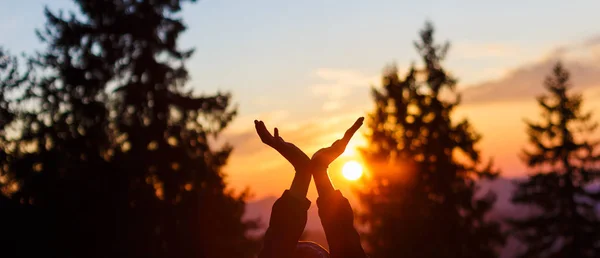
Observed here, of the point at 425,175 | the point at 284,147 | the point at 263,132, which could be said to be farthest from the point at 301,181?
the point at 425,175

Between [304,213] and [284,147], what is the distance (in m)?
0.47

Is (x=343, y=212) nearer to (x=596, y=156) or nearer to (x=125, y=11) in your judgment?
(x=125, y=11)

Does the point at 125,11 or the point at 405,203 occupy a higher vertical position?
the point at 125,11

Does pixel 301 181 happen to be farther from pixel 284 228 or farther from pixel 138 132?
pixel 138 132

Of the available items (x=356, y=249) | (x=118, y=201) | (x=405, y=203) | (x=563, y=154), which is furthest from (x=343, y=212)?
(x=563, y=154)

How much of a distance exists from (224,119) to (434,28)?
14.7m

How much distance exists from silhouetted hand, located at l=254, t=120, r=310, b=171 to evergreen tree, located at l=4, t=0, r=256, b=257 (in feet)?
63.6

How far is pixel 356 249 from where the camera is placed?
4219mm

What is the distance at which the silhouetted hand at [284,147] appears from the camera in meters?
4.37

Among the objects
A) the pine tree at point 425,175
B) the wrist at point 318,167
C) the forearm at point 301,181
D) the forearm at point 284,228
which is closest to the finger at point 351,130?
the wrist at point 318,167

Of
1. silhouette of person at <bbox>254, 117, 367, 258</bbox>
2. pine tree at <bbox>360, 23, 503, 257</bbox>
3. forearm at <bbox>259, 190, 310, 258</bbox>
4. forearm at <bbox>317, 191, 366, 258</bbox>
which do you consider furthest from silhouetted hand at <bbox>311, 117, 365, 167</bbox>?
pine tree at <bbox>360, 23, 503, 257</bbox>

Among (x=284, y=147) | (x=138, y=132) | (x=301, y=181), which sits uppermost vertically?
(x=138, y=132)

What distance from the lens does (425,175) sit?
34.9 meters

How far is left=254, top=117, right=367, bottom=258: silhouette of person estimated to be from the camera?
4.13m
